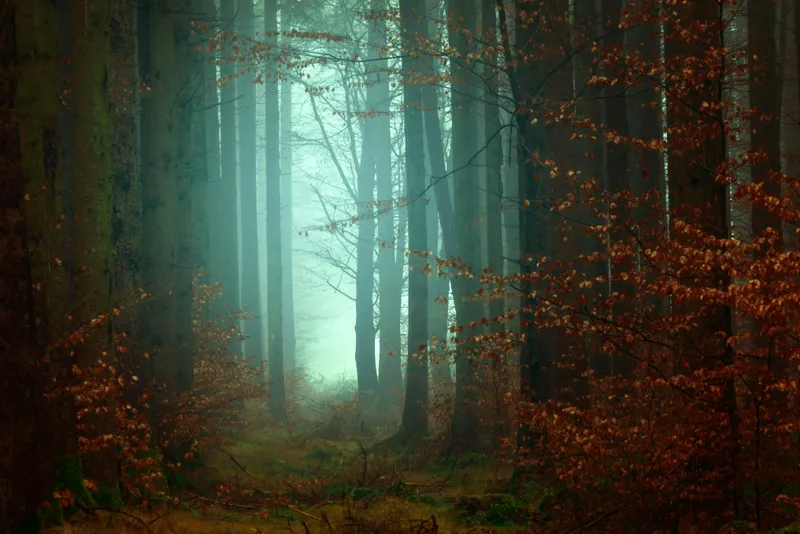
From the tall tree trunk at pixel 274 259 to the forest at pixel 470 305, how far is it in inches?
101

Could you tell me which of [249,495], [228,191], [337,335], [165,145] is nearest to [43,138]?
[165,145]

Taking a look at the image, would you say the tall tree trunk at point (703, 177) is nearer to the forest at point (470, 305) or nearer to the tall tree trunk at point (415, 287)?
the forest at point (470, 305)

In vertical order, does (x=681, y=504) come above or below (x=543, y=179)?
below

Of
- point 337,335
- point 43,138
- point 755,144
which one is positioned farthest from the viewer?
point 337,335

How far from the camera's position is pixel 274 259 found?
22.0 meters

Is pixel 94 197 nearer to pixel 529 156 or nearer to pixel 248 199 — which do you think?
pixel 529 156

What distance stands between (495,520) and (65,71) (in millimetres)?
8920

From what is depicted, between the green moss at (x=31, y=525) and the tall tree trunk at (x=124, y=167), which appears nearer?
the green moss at (x=31, y=525)

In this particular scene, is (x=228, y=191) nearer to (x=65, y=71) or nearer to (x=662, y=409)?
(x=65, y=71)

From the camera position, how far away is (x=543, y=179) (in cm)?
1010

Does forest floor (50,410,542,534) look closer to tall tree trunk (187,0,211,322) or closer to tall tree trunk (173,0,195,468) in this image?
tall tree trunk (173,0,195,468)

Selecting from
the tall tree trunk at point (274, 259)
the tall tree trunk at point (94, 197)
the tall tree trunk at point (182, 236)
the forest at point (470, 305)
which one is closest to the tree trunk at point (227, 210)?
the tall tree trunk at point (274, 259)

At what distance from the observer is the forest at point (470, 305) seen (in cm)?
643

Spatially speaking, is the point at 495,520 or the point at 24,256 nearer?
the point at 24,256
